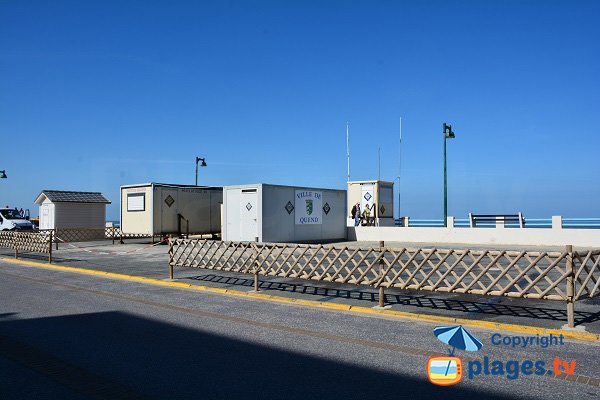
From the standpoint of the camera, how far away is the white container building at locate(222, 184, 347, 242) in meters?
24.5

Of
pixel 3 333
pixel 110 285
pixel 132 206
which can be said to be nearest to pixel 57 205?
pixel 132 206

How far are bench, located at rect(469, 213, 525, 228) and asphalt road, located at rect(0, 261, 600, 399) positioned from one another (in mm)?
21530

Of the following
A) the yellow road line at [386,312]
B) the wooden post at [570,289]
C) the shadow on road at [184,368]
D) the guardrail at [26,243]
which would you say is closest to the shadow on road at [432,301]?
the wooden post at [570,289]

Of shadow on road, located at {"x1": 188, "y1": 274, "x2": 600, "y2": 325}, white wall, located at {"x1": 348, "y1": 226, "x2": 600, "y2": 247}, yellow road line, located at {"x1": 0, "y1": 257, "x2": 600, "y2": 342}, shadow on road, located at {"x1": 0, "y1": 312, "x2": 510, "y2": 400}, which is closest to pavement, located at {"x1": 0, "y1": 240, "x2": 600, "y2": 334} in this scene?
shadow on road, located at {"x1": 188, "y1": 274, "x2": 600, "y2": 325}

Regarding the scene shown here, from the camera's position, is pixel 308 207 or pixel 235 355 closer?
pixel 235 355

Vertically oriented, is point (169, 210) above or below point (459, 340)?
above

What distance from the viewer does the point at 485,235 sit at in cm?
2755

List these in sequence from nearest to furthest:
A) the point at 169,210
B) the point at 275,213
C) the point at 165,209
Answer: the point at 275,213 → the point at 165,209 → the point at 169,210

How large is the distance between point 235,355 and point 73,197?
32994mm

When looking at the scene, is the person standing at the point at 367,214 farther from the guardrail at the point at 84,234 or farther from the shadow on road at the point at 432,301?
the shadow on road at the point at 432,301

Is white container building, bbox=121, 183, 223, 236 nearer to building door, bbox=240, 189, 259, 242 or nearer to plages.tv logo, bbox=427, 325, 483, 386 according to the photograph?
building door, bbox=240, 189, 259, 242

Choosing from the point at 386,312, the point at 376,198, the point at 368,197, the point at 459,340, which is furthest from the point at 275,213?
the point at 459,340

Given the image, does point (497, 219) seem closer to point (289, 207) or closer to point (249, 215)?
point (289, 207)

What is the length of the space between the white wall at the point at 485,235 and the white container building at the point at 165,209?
884cm
